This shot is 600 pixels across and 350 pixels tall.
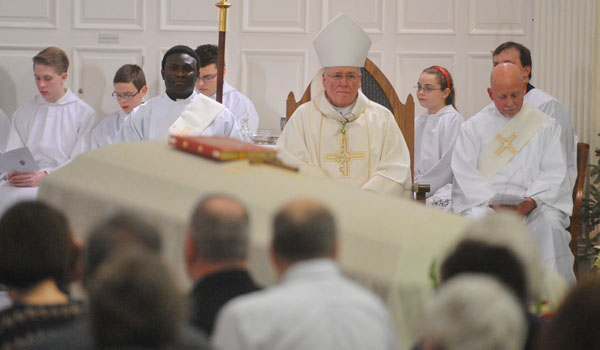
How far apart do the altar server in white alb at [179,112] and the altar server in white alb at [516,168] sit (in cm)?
171

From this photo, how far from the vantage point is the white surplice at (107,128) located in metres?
7.96

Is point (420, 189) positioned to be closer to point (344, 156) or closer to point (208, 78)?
point (344, 156)

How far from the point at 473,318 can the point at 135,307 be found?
0.72 m

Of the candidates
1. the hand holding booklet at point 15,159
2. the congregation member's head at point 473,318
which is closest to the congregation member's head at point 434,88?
the hand holding booklet at point 15,159

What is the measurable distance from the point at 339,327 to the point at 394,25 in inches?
275

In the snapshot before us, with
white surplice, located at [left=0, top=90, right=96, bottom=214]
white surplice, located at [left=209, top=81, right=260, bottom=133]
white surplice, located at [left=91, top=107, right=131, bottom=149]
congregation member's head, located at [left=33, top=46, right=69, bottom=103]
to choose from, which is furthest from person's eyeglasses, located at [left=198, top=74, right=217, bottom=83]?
congregation member's head, located at [left=33, top=46, right=69, bottom=103]

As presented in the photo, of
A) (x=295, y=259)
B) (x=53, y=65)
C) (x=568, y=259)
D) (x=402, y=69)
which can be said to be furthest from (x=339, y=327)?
(x=402, y=69)

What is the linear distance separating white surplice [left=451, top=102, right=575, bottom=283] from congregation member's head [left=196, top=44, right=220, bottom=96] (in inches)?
102

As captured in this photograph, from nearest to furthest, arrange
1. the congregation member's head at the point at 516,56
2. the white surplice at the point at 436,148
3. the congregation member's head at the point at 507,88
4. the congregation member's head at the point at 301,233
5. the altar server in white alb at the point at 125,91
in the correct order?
1. the congregation member's head at the point at 301,233
2. the congregation member's head at the point at 507,88
3. the congregation member's head at the point at 516,56
4. the white surplice at the point at 436,148
5. the altar server in white alb at the point at 125,91

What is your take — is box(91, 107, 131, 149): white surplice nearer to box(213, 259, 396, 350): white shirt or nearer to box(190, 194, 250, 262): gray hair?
box(190, 194, 250, 262): gray hair

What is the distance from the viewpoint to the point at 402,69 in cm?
908

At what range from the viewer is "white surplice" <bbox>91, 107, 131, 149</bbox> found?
26.1 ft

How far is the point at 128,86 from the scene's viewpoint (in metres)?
8.37

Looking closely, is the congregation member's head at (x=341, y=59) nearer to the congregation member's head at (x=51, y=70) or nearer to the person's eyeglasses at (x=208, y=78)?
the person's eyeglasses at (x=208, y=78)
